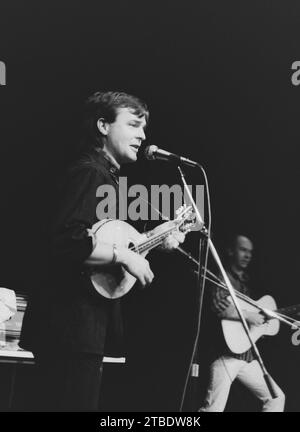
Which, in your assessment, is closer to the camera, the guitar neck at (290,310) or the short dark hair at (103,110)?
the short dark hair at (103,110)

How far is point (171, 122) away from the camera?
2648 millimetres

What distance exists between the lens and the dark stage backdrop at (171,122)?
2.40m

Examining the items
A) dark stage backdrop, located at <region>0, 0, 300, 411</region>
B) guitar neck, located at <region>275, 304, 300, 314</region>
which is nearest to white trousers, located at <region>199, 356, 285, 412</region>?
dark stage backdrop, located at <region>0, 0, 300, 411</region>

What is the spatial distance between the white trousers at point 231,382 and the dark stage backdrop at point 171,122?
A: 11 cm

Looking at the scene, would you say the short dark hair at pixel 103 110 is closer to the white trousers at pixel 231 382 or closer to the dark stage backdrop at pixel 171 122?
the dark stage backdrop at pixel 171 122

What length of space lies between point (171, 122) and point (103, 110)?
29.8 inches

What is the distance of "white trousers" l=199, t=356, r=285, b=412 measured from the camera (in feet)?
7.84

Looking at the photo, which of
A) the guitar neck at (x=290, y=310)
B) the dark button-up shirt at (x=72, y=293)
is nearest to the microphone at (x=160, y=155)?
the dark button-up shirt at (x=72, y=293)

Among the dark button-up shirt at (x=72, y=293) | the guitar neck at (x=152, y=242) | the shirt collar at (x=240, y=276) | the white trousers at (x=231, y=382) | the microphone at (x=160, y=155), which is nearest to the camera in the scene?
the dark button-up shirt at (x=72, y=293)

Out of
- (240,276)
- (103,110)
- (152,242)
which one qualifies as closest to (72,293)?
(152,242)

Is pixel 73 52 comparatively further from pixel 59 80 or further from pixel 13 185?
pixel 13 185

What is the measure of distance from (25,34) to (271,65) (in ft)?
4.41

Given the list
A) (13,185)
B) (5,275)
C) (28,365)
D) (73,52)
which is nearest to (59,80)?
(73,52)

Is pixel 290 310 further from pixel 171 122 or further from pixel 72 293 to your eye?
pixel 72 293
